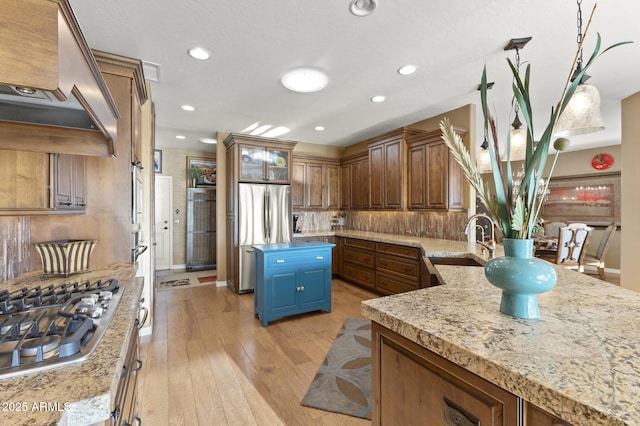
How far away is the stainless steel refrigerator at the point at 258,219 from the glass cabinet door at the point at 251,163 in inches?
6.4

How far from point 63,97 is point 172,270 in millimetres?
6168

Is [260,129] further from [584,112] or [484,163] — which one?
[584,112]

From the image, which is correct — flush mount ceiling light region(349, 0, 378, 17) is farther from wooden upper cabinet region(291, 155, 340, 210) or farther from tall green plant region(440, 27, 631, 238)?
wooden upper cabinet region(291, 155, 340, 210)

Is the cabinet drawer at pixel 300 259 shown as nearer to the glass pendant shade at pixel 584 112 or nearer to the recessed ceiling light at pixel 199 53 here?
the recessed ceiling light at pixel 199 53

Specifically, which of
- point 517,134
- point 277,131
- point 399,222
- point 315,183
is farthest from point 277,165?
point 517,134

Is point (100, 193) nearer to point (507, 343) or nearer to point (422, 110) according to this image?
point (507, 343)

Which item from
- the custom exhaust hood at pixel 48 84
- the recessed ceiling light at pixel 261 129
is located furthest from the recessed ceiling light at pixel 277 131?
the custom exhaust hood at pixel 48 84

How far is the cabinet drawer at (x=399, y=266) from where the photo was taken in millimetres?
3637

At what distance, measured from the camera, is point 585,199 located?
624 cm

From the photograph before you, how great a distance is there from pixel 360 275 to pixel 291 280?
5.86 feet

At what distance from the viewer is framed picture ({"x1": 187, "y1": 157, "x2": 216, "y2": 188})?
20.5ft

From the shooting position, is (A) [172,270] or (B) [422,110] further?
(A) [172,270]

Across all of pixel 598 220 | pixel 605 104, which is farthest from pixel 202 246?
pixel 598 220

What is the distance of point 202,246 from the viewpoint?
6285 mm
